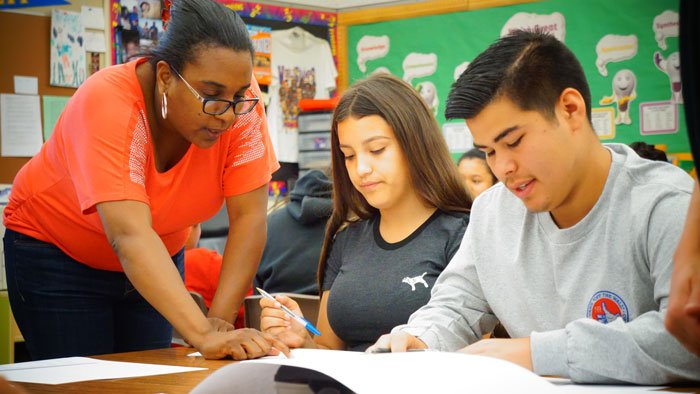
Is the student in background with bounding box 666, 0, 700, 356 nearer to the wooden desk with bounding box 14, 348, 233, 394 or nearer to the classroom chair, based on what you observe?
the wooden desk with bounding box 14, 348, 233, 394

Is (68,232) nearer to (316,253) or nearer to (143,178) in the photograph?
(143,178)

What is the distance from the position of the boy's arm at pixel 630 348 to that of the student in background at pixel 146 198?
0.57m

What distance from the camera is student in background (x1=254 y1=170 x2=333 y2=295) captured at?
9.43 feet

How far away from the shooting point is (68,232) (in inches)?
71.9

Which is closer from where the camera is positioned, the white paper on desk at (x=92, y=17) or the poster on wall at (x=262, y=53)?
the white paper on desk at (x=92, y=17)

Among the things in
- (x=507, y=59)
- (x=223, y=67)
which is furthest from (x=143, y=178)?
(x=507, y=59)

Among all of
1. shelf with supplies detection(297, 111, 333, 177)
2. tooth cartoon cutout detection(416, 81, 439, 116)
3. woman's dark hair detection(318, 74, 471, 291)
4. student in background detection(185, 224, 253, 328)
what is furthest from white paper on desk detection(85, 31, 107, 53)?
woman's dark hair detection(318, 74, 471, 291)

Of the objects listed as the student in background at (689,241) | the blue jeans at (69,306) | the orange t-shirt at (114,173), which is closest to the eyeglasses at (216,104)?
the orange t-shirt at (114,173)

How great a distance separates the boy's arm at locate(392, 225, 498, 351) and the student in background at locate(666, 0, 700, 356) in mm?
547

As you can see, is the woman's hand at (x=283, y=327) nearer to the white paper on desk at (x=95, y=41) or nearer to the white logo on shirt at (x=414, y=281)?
the white logo on shirt at (x=414, y=281)

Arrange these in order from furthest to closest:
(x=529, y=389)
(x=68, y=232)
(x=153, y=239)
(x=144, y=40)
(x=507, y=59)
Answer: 1. (x=144, y=40)
2. (x=68, y=232)
3. (x=153, y=239)
4. (x=507, y=59)
5. (x=529, y=389)

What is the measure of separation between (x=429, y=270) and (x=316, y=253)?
3.57 feet

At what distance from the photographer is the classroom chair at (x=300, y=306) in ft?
8.17

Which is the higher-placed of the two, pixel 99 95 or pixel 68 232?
pixel 99 95
